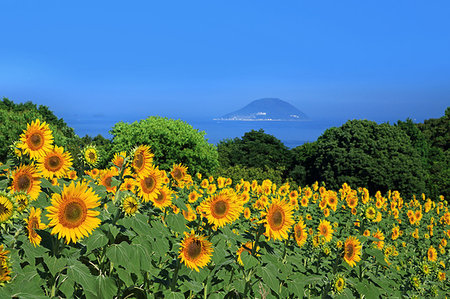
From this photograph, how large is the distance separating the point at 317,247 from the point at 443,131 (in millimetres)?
31742

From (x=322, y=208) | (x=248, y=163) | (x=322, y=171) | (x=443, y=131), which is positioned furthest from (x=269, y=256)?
(x=443, y=131)

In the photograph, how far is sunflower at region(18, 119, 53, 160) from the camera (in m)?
3.70

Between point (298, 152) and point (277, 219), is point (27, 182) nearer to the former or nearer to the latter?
point (277, 219)

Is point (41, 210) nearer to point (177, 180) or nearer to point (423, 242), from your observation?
point (177, 180)

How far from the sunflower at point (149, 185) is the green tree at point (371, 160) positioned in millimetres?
17668

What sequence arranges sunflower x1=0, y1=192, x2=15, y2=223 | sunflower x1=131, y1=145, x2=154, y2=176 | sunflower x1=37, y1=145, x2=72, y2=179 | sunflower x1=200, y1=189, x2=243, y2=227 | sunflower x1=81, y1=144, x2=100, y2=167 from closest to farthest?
sunflower x1=0, y1=192, x2=15, y2=223, sunflower x1=131, y1=145, x2=154, y2=176, sunflower x1=200, y1=189, x2=243, y2=227, sunflower x1=37, y1=145, x2=72, y2=179, sunflower x1=81, y1=144, x2=100, y2=167

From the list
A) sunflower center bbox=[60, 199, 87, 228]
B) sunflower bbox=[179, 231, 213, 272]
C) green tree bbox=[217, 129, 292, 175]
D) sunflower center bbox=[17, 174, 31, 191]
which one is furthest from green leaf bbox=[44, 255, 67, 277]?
green tree bbox=[217, 129, 292, 175]

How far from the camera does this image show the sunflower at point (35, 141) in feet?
12.1

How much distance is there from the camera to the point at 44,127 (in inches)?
155

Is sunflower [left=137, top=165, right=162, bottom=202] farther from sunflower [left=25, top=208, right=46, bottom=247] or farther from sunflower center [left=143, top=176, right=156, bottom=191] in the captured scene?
sunflower [left=25, top=208, right=46, bottom=247]

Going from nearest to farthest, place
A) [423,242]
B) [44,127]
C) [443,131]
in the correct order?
[44,127]
[423,242]
[443,131]

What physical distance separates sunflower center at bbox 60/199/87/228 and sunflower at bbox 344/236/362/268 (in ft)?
8.89

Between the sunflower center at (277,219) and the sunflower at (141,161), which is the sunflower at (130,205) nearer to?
the sunflower at (141,161)

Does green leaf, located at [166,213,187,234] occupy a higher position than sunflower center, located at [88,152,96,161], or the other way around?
sunflower center, located at [88,152,96,161]
